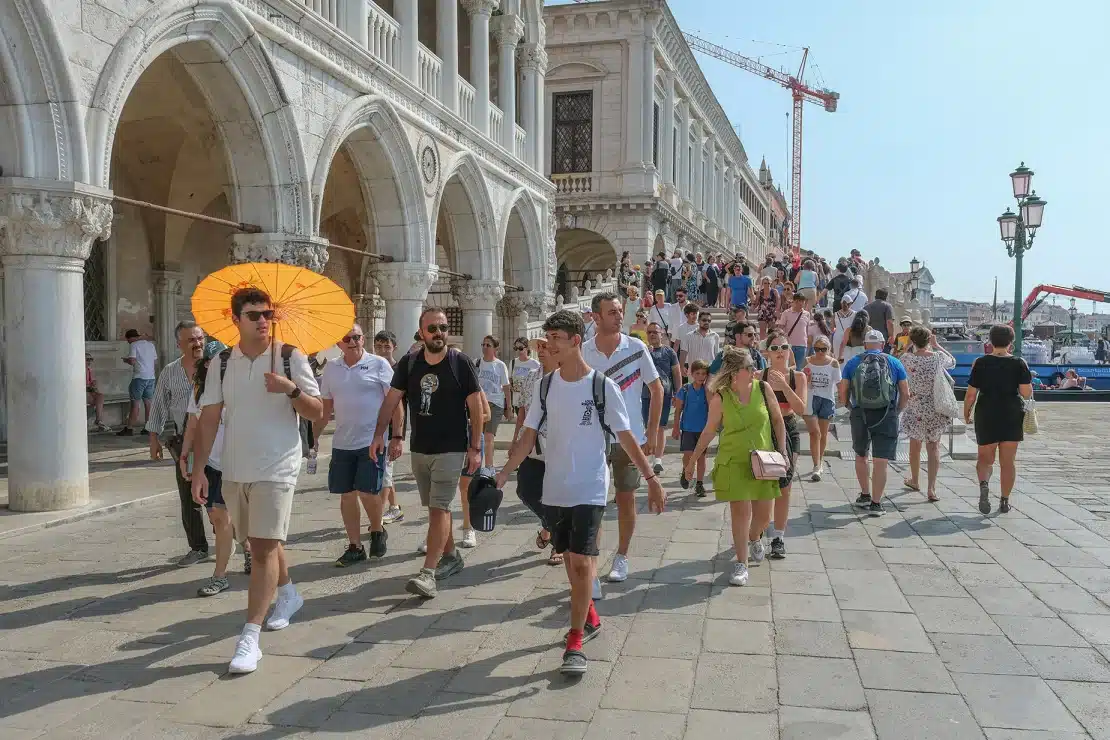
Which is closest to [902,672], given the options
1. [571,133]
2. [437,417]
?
[437,417]

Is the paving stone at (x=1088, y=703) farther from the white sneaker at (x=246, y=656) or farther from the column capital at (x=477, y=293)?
the column capital at (x=477, y=293)

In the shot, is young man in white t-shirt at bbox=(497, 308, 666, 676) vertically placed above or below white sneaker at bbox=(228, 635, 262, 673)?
above

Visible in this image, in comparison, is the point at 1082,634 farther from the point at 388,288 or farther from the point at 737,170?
the point at 737,170

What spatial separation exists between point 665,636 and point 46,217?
5865mm

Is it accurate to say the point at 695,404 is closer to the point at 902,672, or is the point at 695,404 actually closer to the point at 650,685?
the point at 902,672

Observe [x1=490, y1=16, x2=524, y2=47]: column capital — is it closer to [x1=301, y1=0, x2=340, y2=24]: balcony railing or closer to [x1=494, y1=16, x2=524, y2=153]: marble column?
[x1=494, y1=16, x2=524, y2=153]: marble column

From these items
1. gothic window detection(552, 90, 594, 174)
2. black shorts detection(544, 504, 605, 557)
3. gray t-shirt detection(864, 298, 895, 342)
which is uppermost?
gothic window detection(552, 90, 594, 174)

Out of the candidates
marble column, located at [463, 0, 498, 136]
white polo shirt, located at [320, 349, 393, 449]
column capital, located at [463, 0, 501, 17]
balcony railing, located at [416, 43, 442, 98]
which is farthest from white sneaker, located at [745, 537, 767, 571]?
column capital, located at [463, 0, 501, 17]

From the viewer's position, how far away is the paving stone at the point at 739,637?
454cm

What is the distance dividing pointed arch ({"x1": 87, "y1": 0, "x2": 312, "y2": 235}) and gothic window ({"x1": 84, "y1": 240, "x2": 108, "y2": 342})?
5.13 meters

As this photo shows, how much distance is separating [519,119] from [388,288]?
791 centimetres

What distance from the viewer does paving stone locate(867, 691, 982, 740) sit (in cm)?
356

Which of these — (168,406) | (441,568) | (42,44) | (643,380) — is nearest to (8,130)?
(42,44)

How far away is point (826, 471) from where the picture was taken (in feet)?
33.7
